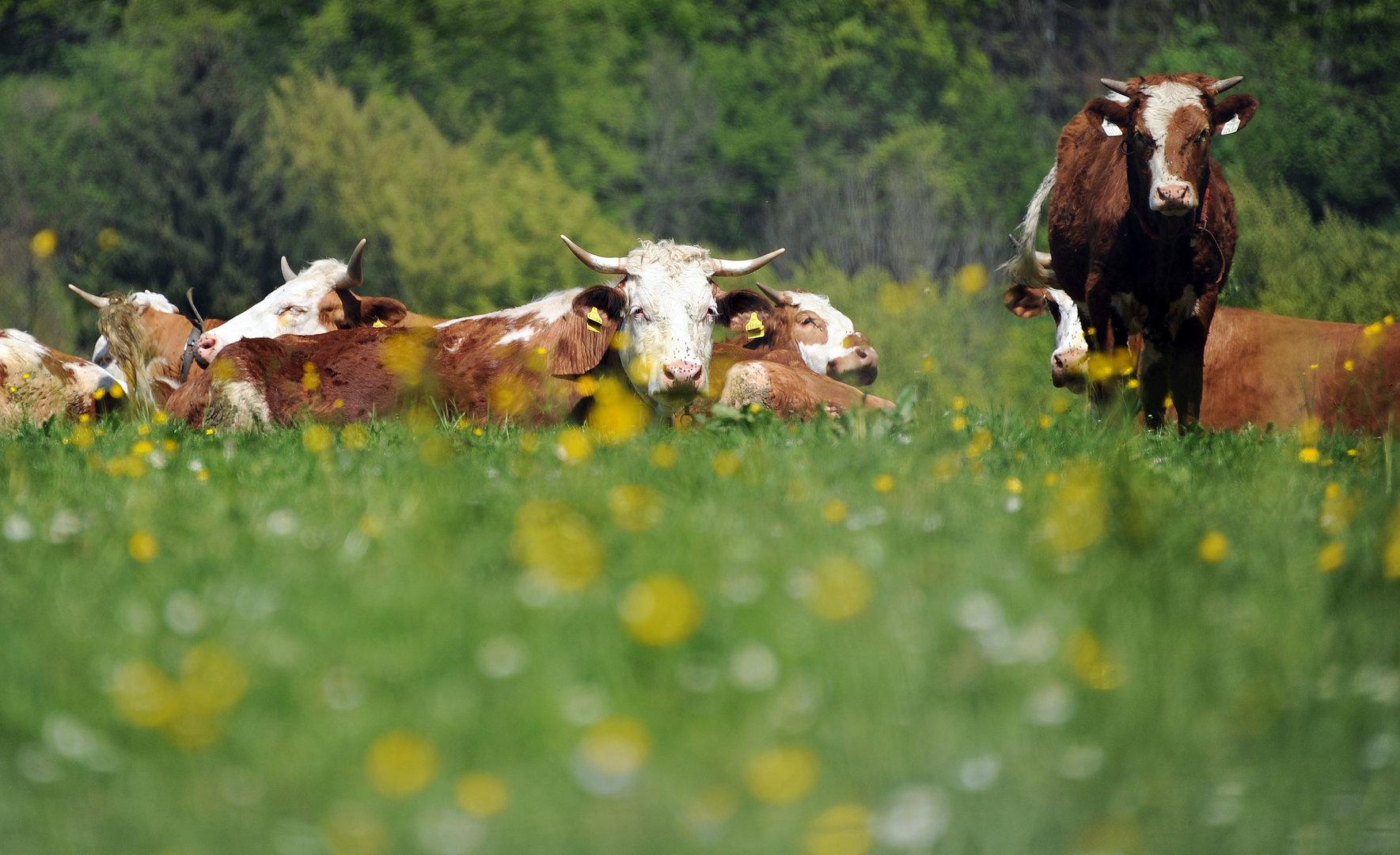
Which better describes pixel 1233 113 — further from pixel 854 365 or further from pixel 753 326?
pixel 854 365

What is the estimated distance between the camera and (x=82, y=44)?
5450 centimetres

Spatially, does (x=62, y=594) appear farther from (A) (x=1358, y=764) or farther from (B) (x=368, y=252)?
(B) (x=368, y=252)

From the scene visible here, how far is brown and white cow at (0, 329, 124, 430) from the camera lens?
10531mm

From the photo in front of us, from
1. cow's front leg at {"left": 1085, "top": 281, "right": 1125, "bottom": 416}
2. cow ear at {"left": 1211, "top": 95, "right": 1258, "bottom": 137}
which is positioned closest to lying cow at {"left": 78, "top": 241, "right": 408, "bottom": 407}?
cow's front leg at {"left": 1085, "top": 281, "right": 1125, "bottom": 416}

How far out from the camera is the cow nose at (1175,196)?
7.17 meters

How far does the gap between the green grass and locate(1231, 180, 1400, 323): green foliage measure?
2186cm

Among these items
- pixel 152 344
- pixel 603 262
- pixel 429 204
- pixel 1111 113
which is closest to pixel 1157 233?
pixel 1111 113

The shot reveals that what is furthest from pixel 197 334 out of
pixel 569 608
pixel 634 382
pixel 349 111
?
pixel 349 111

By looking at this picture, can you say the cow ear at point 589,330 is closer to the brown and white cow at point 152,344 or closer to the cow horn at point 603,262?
the cow horn at point 603,262

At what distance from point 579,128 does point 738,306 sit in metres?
44.1

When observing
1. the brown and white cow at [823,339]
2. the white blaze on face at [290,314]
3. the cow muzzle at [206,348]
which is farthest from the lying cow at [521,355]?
the brown and white cow at [823,339]

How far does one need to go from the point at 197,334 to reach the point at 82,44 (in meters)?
47.4

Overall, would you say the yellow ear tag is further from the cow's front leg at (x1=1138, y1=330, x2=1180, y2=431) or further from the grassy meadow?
the grassy meadow

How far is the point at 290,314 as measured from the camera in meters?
11.7
